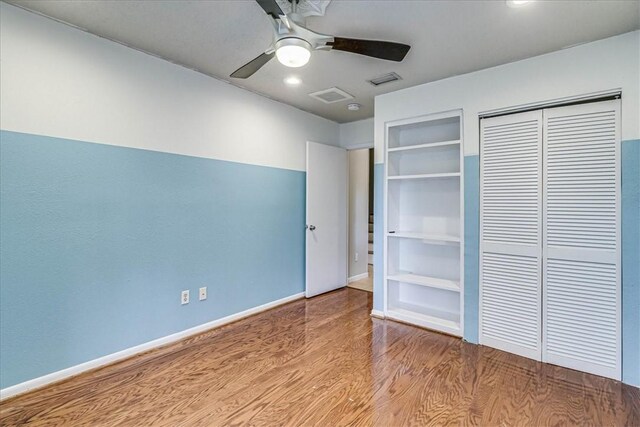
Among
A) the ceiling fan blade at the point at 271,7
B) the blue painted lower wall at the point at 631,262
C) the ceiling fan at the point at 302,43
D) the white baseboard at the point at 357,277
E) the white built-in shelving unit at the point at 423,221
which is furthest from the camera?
the white baseboard at the point at 357,277

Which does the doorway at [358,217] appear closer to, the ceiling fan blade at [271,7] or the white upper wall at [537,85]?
the white upper wall at [537,85]

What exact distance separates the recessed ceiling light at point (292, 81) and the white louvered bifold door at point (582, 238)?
2.17 meters

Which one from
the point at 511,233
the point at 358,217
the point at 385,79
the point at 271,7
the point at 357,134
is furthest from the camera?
the point at 358,217

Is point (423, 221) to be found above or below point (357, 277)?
above

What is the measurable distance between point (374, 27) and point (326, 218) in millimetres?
2517

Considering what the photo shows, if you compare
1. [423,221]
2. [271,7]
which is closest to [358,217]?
[423,221]

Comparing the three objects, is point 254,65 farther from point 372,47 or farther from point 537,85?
point 537,85

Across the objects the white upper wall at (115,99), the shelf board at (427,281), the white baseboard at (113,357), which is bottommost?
the white baseboard at (113,357)

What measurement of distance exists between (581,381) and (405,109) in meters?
2.67

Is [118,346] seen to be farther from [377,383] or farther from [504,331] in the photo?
[504,331]

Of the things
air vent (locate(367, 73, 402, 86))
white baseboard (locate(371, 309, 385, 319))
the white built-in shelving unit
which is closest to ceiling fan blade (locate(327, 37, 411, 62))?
air vent (locate(367, 73, 402, 86))

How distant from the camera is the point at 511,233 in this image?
2613 mm

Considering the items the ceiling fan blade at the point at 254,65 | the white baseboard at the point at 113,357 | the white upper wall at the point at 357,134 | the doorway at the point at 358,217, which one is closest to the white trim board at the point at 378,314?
the white baseboard at the point at 113,357

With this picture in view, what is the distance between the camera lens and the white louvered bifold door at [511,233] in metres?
2.51
